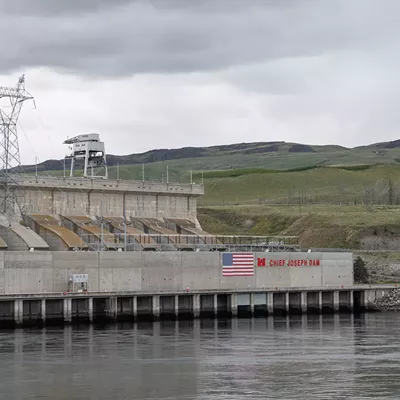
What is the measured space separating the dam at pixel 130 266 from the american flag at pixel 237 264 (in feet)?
0.32

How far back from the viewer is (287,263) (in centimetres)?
11519

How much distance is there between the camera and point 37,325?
93.6m

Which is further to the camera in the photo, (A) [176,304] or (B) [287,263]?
(B) [287,263]

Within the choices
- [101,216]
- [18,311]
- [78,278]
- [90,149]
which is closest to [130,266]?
[78,278]

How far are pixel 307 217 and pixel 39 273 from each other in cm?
9312

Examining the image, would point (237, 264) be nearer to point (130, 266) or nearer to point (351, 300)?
point (130, 266)

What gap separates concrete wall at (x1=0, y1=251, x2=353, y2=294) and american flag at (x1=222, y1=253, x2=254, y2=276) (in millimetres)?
529

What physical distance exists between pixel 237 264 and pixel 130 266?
1279 cm

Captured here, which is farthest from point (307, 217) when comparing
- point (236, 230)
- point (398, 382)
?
point (398, 382)

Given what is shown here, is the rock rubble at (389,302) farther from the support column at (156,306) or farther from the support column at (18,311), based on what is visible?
the support column at (18,311)

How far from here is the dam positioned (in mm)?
97062

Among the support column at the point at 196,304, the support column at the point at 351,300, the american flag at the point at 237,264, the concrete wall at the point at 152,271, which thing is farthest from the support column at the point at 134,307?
the support column at the point at 351,300

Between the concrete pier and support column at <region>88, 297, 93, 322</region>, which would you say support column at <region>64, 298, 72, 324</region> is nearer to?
the concrete pier

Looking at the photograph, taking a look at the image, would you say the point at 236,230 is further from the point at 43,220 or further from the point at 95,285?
the point at 95,285
